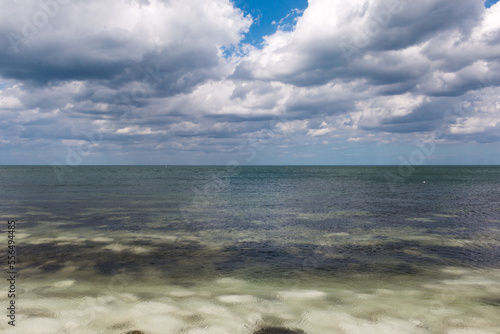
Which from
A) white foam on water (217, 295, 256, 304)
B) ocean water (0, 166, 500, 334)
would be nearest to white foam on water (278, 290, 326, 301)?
ocean water (0, 166, 500, 334)

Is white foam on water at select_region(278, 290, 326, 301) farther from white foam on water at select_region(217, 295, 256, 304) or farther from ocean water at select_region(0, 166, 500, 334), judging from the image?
white foam on water at select_region(217, 295, 256, 304)

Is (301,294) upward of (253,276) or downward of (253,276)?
upward

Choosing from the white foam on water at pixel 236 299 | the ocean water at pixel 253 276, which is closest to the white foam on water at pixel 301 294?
the ocean water at pixel 253 276

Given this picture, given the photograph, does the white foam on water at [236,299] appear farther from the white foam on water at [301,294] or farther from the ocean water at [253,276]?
the white foam on water at [301,294]

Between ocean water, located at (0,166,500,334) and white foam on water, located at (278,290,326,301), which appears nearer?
ocean water, located at (0,166,500,334)

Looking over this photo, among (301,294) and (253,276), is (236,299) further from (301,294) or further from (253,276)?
(253,276)

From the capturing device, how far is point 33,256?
16.1 meters

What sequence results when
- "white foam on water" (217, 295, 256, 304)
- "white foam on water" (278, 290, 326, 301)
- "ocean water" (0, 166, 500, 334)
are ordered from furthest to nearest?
"white foam on water" (278, 290, 326, 301) → "white foam on water" (217, 295, 256, 304) → "ocean water" (0, 166, 500, 334)

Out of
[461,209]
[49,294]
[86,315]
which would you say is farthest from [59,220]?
[461,209]

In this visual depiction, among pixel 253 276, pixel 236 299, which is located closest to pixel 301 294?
pixel 236 299

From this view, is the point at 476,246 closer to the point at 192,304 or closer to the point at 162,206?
the point at 192,304

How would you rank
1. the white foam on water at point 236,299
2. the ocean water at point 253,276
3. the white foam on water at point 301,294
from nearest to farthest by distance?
the ocean water at point 253,276 → the white foam on water at point 236,299 → the white foam on water at point 301,294

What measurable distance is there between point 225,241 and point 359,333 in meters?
12.7

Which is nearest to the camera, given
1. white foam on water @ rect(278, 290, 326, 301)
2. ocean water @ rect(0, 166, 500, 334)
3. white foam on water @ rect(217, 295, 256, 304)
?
ocean water @ rect(0, 166, 500, 334)
